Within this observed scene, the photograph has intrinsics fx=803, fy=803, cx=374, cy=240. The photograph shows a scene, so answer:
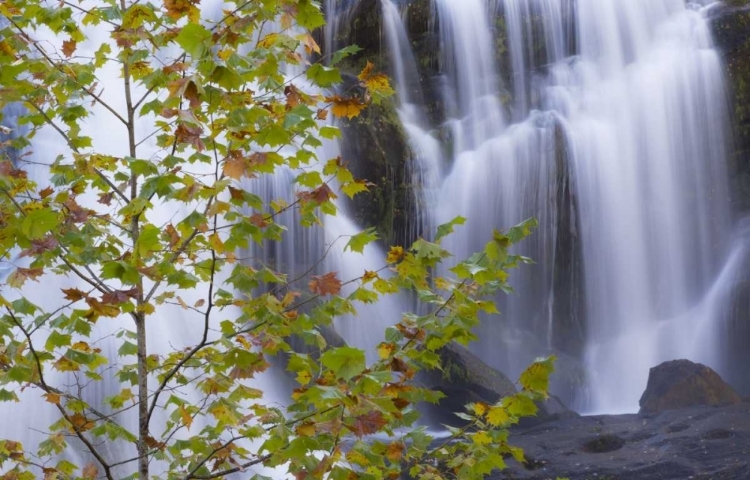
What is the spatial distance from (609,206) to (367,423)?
13.3 meters

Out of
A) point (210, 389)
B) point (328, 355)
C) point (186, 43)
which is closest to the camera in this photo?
point (328, 355)

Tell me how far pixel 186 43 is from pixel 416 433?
1.49 metres

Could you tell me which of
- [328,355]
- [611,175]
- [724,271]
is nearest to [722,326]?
[724,271]

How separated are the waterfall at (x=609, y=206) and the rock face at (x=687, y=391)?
295 cm

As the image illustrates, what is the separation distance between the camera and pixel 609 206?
14.7m

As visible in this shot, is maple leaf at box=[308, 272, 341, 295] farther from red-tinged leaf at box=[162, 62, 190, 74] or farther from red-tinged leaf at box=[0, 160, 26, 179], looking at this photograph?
red-tinged leaf at box=[0, 160, 26, 179]

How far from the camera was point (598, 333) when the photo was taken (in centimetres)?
1459

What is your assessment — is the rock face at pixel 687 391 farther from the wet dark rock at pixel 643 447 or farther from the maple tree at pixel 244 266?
the maple tree at pixel 244 266

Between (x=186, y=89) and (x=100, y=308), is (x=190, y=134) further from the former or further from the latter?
(x=100, y=308)

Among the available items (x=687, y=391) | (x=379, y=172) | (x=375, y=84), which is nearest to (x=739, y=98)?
(x=379, y=172)

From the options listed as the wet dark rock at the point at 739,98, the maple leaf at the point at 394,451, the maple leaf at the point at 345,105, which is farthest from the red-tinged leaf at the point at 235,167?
the wet dark rock at the point at 739,98

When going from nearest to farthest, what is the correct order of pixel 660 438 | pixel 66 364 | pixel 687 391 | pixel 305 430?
1. pixel 305 430
2. pixel 66 364
3. pixel 660 438
4. pixel 687 391

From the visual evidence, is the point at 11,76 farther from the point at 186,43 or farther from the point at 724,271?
the point at 724,271

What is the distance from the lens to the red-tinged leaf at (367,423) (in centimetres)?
215
